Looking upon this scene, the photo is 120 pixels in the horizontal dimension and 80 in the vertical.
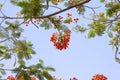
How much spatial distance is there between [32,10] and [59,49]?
1847 millimetres

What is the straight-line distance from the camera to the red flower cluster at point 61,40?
10164 mm

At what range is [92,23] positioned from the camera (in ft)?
44.5

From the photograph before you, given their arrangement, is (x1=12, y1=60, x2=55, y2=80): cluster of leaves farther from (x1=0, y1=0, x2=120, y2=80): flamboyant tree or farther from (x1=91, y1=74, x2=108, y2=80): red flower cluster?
(x1=91, y1=74, x2=108, y2=80): red flower cluster

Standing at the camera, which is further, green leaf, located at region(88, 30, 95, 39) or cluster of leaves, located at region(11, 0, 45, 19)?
green leaf, located at region(88, 30, 95, 39)

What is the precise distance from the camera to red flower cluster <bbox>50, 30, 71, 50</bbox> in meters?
10.2

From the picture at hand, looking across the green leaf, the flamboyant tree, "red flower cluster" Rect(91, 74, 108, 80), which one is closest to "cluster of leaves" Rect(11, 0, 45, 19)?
the flamboyant tree

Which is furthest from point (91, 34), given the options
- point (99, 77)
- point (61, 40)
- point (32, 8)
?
point (32, 8)

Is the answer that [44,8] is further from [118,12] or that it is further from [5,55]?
[118,12]

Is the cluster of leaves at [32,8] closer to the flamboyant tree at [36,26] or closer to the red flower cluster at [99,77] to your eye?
the flamboyant tree at [36,26]

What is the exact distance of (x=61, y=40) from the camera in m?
10.5

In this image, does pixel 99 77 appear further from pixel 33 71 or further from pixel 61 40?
pixel 33 71

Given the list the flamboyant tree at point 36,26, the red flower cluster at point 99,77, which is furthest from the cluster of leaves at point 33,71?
the red flower cluster at point 99,77

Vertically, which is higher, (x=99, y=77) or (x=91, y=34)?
(x=91, y=34)

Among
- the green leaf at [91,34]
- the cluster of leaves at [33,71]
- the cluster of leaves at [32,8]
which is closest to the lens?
the cluster of leaves at [33,71]
